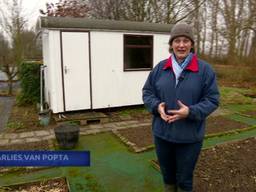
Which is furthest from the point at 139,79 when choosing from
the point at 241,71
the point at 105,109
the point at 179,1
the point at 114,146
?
the point at 241,71

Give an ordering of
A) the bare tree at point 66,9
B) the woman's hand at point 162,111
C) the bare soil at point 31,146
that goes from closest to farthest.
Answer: the woman's hand at point 162,111, the bare soil at point 31,146, the bare tree at point 66,9

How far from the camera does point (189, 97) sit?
2389mm

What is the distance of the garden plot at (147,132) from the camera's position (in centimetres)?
508

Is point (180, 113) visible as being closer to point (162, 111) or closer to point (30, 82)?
point (162, 111)

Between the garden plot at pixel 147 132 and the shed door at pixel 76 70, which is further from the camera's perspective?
the shed door at pixel 76 70

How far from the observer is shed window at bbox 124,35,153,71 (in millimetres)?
7539

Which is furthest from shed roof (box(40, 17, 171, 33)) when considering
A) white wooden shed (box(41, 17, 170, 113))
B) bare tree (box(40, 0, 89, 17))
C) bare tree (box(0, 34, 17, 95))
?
bare tree (box(40, 0, 89, 17))

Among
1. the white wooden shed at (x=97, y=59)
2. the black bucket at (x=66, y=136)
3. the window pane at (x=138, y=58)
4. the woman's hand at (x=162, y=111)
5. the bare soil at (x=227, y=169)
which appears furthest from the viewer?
the window pane at (x=138, y=58)

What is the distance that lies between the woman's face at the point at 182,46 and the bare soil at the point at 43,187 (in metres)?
2.10

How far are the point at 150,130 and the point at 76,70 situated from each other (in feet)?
7.99

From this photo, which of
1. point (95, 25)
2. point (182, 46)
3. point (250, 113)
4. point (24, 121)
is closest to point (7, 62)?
point (24, 121)

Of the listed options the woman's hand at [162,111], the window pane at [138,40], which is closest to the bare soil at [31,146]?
the woman's hand at [162,111]

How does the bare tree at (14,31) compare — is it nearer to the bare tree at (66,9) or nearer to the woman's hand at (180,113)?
the bare tree at (66,9)

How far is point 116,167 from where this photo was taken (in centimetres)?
418
